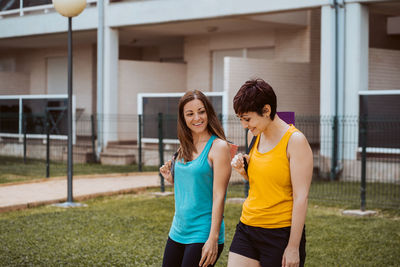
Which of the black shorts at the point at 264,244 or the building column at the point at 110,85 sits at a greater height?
the building column at the point at 110,85

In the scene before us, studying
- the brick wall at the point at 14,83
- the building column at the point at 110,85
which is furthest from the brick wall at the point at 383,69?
the brick wall at the point at 14,83

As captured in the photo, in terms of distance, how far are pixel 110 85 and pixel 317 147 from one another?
20.8 ft

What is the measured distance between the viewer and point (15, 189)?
12.0m

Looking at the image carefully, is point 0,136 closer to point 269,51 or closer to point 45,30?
point 45,30

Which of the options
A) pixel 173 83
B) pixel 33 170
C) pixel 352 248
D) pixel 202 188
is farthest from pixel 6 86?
pixel 202 188

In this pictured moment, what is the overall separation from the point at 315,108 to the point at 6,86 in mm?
11441

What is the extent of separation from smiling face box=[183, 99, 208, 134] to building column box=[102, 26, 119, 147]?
15041mm

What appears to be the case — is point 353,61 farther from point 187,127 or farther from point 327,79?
point 187,127

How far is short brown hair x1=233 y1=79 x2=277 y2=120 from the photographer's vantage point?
10.6ft

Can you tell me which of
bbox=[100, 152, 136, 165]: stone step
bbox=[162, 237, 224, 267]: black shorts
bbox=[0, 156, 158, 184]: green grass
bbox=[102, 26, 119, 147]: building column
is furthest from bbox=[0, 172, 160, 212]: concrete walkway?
bbox=[162, 237, 224, 267]: black shorts

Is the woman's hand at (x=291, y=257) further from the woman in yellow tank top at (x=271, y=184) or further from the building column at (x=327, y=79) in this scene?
the building column at (x=327, y=79)

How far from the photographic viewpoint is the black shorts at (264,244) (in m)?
3.30

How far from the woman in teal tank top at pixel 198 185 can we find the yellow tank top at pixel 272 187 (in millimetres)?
255

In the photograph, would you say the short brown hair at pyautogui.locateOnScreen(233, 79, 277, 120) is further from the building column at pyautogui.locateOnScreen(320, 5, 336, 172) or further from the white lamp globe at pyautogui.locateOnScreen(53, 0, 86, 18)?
the building column at pyautogui.locateOnScreen(320, 5, 336, 172)
